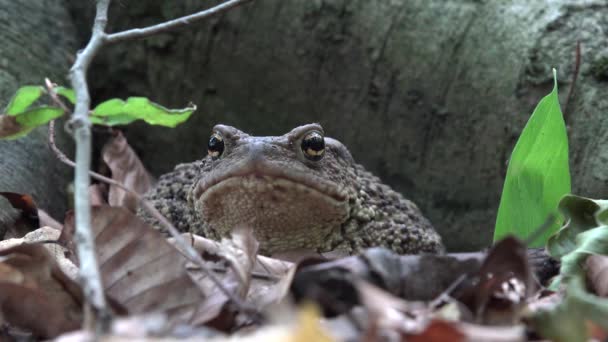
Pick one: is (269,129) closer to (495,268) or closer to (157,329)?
(495,268)

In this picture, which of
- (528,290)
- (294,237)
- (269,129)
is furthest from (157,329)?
(269,129)

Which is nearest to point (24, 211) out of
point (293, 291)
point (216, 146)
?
point (216, 146)

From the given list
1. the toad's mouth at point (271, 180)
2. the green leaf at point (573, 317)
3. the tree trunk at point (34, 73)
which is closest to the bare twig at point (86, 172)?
the green leaf at point (573, 317)

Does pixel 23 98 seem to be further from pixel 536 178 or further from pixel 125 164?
pixel 125 164

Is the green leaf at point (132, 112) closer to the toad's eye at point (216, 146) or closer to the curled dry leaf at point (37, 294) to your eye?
the curled dry leaf at point (37, 294)

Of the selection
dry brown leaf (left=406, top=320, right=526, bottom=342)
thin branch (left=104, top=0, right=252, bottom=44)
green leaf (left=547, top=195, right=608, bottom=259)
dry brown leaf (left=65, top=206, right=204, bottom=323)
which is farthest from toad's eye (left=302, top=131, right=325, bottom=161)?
dry brown leaf (left=406, top=320, right=526, bottom=342)

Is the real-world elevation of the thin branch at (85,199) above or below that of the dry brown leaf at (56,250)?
above
